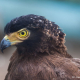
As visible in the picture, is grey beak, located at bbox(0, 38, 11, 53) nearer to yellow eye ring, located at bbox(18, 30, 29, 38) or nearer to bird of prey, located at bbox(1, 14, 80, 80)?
bird of prey, located at bbox(1, 14, 80, 80)

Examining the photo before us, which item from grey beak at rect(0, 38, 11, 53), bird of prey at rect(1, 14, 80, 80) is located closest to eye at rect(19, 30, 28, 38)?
bird of prey at rect(1, 14, 80, 80)

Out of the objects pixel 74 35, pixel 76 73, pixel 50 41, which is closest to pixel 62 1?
pixel 74 35

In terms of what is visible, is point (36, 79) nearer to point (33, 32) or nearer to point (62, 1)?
point (33, 32)

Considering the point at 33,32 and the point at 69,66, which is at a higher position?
the point at 33,32

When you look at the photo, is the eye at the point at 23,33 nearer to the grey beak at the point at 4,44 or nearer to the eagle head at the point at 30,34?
the eagle head at the point at 30,34

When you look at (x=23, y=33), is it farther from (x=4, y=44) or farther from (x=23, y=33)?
(x=4, y=44)

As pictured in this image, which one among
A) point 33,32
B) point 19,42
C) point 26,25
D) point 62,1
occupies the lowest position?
point 19,42

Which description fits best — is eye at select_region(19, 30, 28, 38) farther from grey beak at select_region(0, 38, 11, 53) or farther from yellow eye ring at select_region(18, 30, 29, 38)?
grey beak at select_region(0, 38, 11, 53)

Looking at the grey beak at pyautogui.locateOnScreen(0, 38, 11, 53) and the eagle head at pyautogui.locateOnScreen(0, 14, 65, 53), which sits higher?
the eagle head at pyautogui.locateOnScreen(0, 14, 65, 53)
